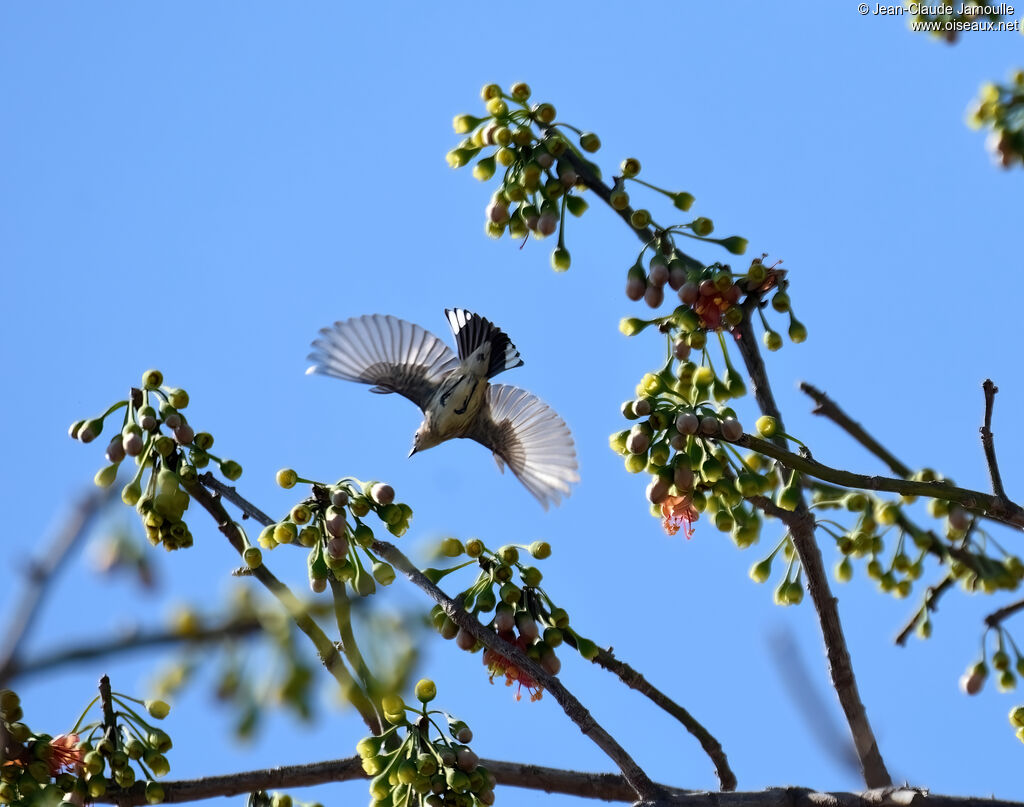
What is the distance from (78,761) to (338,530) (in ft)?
4.72

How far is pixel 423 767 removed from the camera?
341cm

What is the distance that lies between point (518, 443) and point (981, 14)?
3.29 metres

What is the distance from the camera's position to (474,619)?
370cm

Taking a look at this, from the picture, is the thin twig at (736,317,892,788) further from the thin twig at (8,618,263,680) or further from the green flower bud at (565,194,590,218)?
the thin twig at (8,618,263,680)

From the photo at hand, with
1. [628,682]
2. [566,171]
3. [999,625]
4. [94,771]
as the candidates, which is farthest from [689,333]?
[94,771]

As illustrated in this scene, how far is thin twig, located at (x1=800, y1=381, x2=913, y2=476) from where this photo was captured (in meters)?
4.61

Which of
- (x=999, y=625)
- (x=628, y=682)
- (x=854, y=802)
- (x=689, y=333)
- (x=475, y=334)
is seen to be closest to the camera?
(x=854, y=802)

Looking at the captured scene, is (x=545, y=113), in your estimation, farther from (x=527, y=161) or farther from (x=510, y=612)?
(x=510, y=612)

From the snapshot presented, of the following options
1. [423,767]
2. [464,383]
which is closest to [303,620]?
[423,767]

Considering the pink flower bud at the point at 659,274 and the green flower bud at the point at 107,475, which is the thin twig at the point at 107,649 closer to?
the green flower bud at the point at 107,475

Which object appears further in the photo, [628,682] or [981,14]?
[981,14]

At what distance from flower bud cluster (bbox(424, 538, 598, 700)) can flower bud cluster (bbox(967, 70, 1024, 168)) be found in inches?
108

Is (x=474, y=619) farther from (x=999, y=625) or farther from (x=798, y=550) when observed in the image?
(x=999, y=625)

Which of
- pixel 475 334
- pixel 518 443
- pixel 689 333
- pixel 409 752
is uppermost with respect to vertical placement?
pixel 475 334
